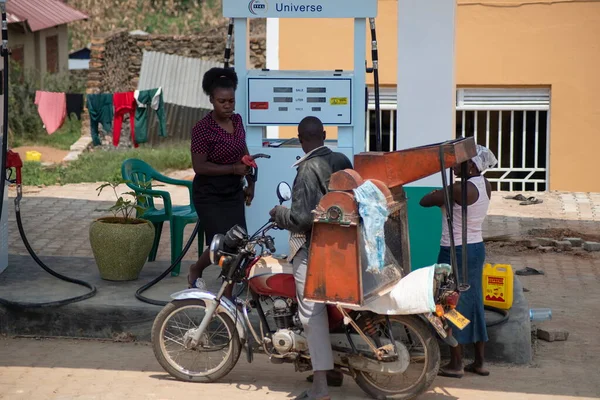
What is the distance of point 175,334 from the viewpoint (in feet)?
21.1

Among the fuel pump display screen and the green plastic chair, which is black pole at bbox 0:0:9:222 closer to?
the green plastic chair

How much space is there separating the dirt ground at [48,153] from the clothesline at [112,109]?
1.89 ft

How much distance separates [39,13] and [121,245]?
19534mm

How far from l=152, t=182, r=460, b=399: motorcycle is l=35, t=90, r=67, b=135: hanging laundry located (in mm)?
12993

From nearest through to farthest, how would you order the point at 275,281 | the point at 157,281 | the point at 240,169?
the point at 275,281
the point at 240,169
the point at 157,281

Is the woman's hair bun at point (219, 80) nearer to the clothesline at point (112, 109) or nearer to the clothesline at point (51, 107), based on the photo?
the clothesline at point (112, 109)

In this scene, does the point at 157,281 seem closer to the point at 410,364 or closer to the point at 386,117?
the point at 410,364

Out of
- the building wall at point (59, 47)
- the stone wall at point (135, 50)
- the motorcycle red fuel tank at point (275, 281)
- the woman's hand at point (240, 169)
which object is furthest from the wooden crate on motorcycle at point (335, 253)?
the building wall at point (59, 47)

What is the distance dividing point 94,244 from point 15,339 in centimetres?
101

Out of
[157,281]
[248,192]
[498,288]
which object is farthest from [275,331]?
[157,281]

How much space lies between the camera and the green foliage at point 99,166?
622 inches

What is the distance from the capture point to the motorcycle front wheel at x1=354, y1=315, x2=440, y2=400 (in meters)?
5.92

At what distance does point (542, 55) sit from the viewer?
48.8 feet

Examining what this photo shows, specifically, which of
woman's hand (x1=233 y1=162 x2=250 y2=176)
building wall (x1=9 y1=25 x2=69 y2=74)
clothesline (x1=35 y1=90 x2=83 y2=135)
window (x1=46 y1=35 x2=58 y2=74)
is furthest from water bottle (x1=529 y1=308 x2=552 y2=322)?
window (x1=46 y1=35 x2=58 y2=74)
